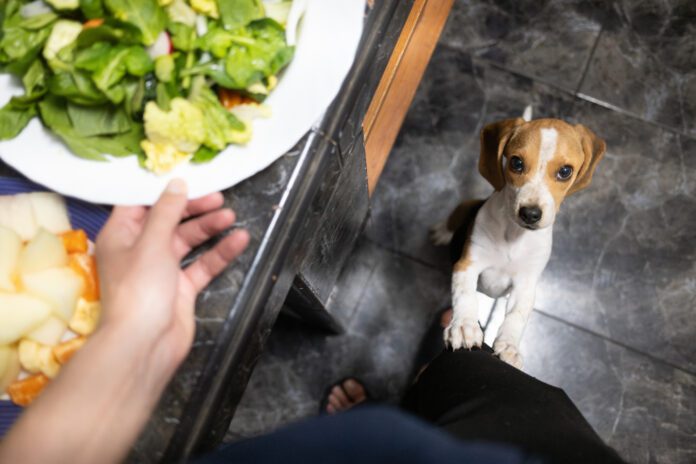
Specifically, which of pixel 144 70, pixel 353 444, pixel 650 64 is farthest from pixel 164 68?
pixel 650 64

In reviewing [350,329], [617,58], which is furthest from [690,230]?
[350,329]

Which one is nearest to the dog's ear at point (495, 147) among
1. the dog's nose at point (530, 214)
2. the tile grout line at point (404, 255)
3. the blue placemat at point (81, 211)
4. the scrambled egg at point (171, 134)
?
the dog's nose at point (530, 214)

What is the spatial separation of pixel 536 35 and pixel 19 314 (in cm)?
208

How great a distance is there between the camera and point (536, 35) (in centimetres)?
228

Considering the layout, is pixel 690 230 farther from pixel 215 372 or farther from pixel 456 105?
pixel 215 372

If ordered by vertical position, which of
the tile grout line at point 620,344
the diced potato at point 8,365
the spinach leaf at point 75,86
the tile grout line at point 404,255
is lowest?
the tile grout line at point 404,255

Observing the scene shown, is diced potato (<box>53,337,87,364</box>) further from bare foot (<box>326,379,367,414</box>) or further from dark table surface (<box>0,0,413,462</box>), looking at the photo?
bare foot (<box>326,379,367,414</box>)

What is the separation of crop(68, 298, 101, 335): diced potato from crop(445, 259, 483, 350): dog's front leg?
95 centimetres

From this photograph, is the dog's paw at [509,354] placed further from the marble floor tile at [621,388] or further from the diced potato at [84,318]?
the diced potato at [84,318]

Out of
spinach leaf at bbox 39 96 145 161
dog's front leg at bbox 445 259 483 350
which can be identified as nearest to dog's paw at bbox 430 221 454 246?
dog's front leg at bbox 445 259 483 350

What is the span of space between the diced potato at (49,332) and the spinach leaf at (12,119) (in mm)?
323

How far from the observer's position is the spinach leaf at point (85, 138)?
980 millimetres

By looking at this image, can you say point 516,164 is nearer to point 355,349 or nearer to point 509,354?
point 509,354

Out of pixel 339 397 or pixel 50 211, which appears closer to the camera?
pixel 50 211
